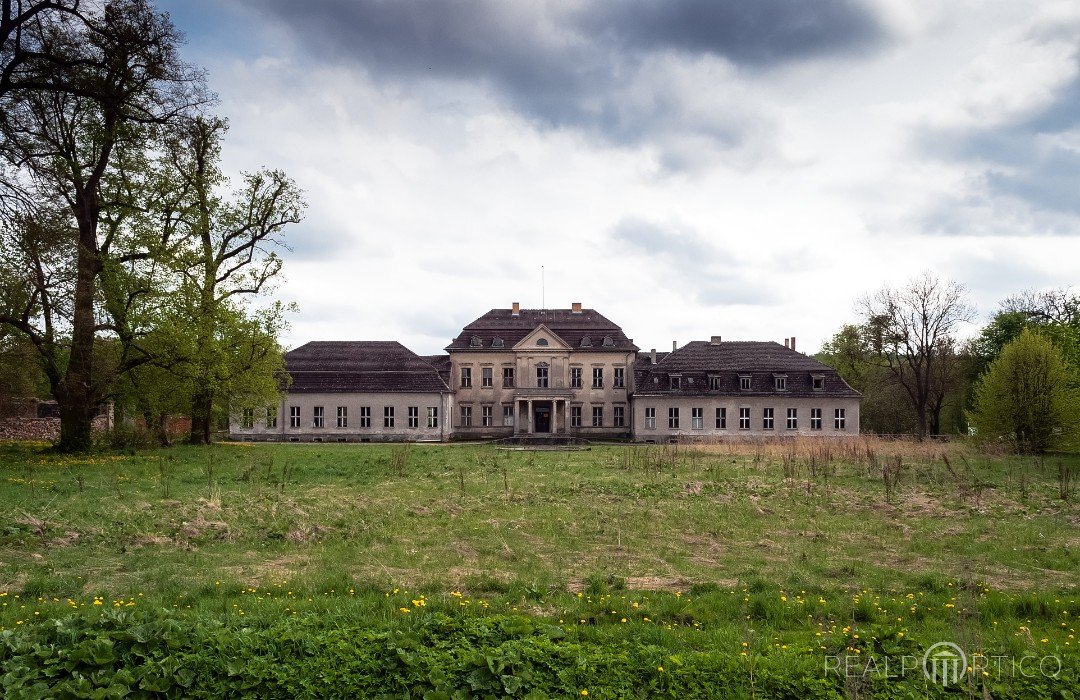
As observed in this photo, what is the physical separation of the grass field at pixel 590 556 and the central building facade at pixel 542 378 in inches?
1326

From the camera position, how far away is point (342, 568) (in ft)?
34.3

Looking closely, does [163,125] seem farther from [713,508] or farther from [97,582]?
[713,508]

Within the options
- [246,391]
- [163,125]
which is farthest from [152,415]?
[163,125]

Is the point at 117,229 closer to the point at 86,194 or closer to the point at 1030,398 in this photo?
the point at 86,194

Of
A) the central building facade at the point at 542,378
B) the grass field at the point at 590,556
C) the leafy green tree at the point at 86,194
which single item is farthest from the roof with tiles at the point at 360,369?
the grass field at the point at 590,556

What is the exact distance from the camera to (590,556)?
1142 centimetres

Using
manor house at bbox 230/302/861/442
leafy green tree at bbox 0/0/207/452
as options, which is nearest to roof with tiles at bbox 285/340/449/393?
manor house at bbox 230/302/861/442

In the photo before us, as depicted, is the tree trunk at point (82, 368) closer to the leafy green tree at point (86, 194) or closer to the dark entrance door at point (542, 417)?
the leafy green tree at point (86, 194)

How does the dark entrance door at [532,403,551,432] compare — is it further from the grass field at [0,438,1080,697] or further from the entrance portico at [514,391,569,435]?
the grass field at [0,438,1080,697]

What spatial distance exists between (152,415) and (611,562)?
3486 centimetres

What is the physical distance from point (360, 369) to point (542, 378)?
1362 centimetres

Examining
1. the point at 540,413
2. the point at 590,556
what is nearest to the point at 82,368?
the point at 590,556

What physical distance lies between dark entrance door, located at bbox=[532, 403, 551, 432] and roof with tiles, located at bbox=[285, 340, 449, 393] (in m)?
7.52

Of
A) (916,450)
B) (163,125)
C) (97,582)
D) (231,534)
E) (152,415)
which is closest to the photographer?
(97,582)
